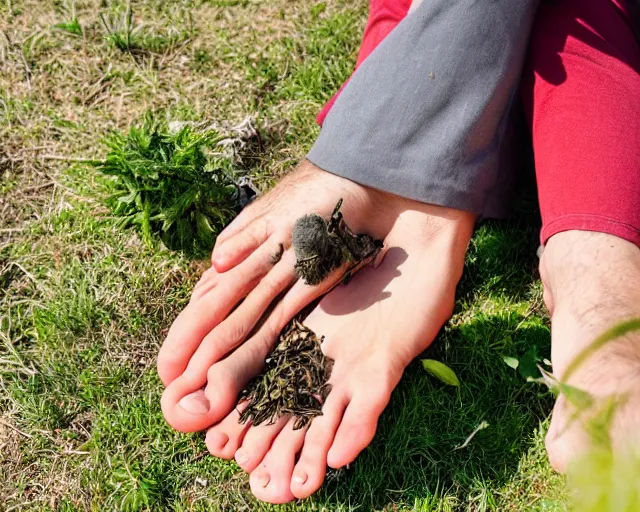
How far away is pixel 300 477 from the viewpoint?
1986mm

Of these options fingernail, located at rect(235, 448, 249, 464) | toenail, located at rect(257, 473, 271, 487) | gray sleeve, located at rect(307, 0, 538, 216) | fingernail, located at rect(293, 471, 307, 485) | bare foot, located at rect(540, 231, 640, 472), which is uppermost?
gray sleeve, located at rect(307, 0, 538, 216)

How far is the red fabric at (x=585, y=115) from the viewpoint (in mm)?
2020

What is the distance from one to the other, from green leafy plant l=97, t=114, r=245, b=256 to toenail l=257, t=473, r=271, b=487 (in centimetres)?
93

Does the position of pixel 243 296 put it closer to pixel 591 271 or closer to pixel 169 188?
pixel 169 188

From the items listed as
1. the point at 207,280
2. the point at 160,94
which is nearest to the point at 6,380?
the point at 207,280

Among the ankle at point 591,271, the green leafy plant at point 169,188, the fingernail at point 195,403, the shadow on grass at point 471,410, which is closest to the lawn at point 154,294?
the shadow on grass at point 471,410

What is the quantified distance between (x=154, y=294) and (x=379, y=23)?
1.47 meters

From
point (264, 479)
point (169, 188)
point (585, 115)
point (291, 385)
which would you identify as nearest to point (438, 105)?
point (585, 115)

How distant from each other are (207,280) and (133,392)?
0.51 meters

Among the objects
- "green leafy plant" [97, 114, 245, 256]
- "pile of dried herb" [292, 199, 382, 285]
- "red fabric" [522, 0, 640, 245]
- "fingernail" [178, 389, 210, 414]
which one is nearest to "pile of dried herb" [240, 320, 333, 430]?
"fingernail" [178, 389, 210, 414]

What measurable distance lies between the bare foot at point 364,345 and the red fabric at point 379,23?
597mm

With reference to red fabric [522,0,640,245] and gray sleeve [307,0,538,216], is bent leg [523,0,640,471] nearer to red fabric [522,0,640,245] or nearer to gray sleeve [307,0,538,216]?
red fabric [522,0,640,245]

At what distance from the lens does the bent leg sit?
5.73 feet

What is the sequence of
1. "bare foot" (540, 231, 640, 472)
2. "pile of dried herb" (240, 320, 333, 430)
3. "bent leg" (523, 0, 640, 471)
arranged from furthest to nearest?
"pile of dried herb" (240, 320, 333, 430) → "bent leg" (523, 0, 640, 471) → "bare foot" (540, 231, 640, 472)
